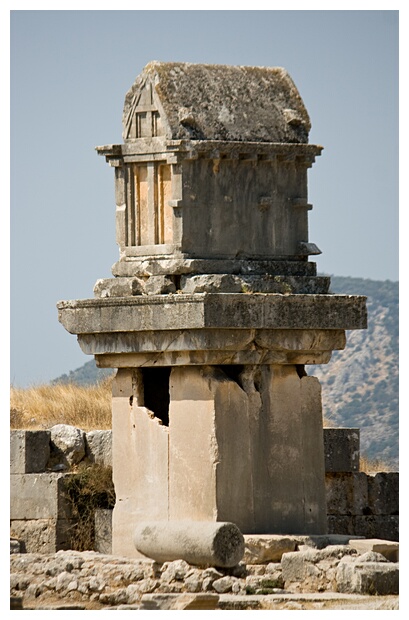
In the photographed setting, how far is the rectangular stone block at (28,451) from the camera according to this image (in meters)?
21.5

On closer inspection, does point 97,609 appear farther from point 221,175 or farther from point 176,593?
point 221,175

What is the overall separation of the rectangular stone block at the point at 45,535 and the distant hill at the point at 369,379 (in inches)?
1035

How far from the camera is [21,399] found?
25266 mm

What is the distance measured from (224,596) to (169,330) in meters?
2.86

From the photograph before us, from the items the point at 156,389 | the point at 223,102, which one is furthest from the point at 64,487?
the point at 223,102

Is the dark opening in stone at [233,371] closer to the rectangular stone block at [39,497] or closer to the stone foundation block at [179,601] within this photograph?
the stone foundation block at [179,601]

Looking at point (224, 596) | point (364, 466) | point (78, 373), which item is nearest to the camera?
point (224, 596)

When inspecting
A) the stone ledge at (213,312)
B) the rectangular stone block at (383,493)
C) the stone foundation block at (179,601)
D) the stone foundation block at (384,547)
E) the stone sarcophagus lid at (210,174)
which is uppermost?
the stone sarcophagus lid at (210,174)

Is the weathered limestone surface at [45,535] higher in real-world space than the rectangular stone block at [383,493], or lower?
lower

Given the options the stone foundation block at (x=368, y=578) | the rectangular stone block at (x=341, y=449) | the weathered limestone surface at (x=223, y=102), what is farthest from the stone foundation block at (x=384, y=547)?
the rectangular stone block at (x=341, y=449)

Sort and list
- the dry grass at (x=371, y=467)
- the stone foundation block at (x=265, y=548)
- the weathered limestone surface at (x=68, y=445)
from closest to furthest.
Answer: the stone foundation block at (x=265, y=548) < the weathered limestone surface at (x=68, y=445) < the dry grass at (x=371, y=467)

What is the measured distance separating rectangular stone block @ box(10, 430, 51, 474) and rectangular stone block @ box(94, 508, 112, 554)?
1.02 m

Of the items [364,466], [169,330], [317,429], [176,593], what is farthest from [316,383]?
[364,466]

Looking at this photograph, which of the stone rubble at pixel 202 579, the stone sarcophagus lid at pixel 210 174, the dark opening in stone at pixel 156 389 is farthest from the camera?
the dark opening in stone at pixel 156 389
